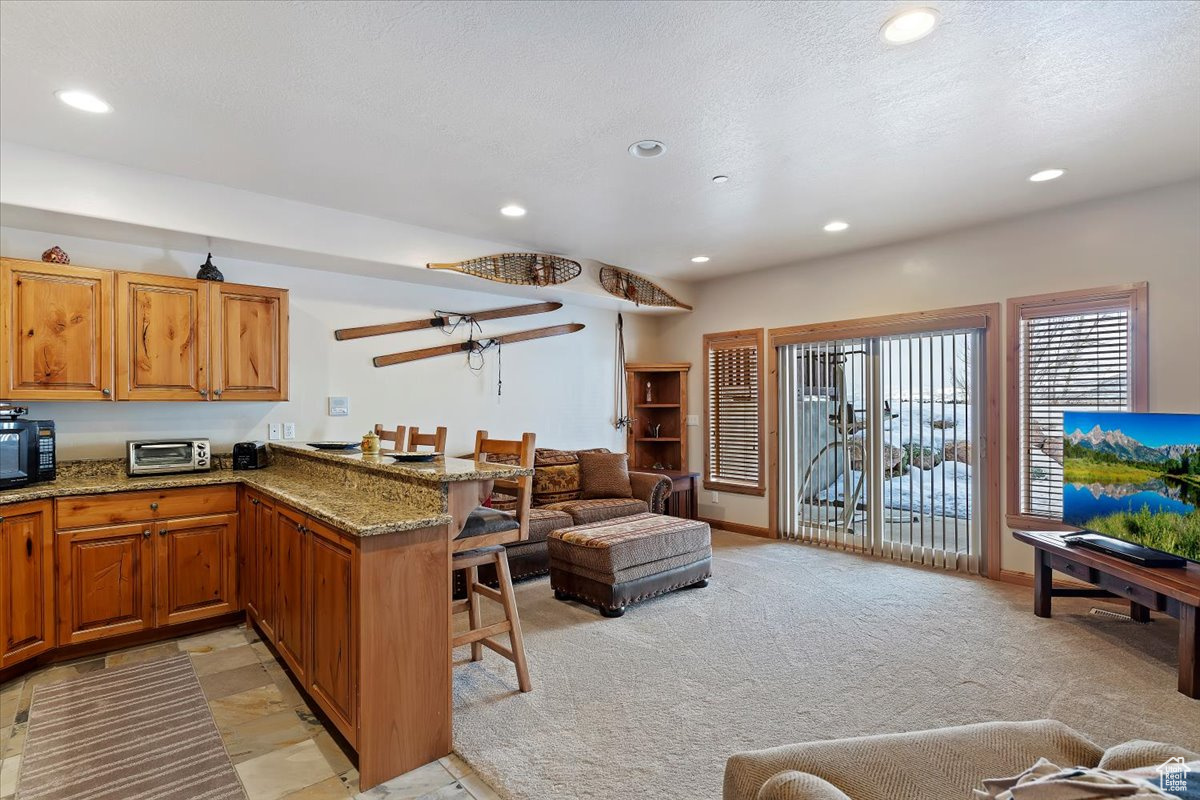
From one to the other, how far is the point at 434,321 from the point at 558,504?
181 centimetres

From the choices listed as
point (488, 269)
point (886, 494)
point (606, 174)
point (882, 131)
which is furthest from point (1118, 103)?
point (488, 269)

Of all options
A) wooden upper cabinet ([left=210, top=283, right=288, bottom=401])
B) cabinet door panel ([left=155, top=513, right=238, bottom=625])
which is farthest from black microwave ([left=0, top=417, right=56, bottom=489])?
wooden upper cabinet ([left=210, top=283, right=288, bottom=401])

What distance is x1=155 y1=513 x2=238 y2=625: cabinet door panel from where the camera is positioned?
309 centimetres

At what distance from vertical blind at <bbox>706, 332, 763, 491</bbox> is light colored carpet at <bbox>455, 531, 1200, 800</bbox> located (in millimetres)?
1983

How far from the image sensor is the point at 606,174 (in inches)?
127

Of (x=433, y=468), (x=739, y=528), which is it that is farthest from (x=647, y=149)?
(x=739, y=528)

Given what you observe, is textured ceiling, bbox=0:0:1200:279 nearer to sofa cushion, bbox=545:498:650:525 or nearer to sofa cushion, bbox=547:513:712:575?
sofa cushion, bbox=547:513:712:575

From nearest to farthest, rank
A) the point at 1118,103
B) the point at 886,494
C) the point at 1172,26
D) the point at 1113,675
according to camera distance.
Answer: the point at 1172,26
the point at 1118,103
the point at 1113,675
the point at 886,494

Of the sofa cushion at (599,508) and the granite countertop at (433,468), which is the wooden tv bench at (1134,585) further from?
the granite countertop at (433,468)

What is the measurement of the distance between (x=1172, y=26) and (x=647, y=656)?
10.7 feet

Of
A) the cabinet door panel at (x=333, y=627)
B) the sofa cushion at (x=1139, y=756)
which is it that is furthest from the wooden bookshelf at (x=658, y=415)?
the sofa cushion at (x=1139, y=756)

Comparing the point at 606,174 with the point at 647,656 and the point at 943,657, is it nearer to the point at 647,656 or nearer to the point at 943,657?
the point at 647,656

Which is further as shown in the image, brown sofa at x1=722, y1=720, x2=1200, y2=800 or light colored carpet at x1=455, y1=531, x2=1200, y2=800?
light colored carpet at x1=455, y1=531, x2=1200, y2=800

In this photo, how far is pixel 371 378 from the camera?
4.35 meters
